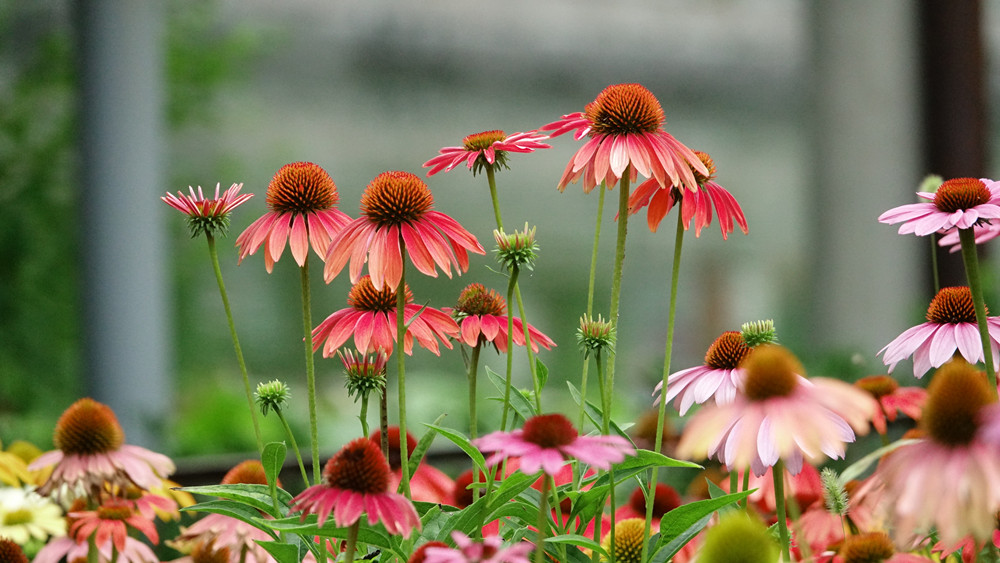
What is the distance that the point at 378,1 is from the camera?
2639 mm

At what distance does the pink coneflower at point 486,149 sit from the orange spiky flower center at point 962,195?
22cm

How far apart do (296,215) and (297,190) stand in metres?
0.01

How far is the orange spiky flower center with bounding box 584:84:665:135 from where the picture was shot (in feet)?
1.69

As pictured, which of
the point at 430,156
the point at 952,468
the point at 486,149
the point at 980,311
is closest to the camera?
the point at 952,468

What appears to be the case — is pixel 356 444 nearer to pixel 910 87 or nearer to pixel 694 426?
pixel 694 426

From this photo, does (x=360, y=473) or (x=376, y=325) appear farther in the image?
(x=376, y=325)

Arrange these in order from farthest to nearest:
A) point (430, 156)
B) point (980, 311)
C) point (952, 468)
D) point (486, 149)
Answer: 1. point (430, 156)
2. point (486, 149)
3. point (980, 311)
4. point (952, 468)

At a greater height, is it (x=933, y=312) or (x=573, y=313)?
(x=933, y=312)

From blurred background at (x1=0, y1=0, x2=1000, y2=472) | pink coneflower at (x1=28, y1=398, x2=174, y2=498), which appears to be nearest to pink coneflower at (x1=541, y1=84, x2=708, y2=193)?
A: pink coneflower at (x1=28, y1=398, x2=174, y2=498)

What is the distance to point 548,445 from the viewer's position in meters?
0.35

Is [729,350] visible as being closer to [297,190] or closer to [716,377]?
[716,377]

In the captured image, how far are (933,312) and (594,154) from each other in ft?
0.74

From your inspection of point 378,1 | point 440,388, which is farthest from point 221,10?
point 440,388

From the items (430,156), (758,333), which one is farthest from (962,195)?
(430,156)
